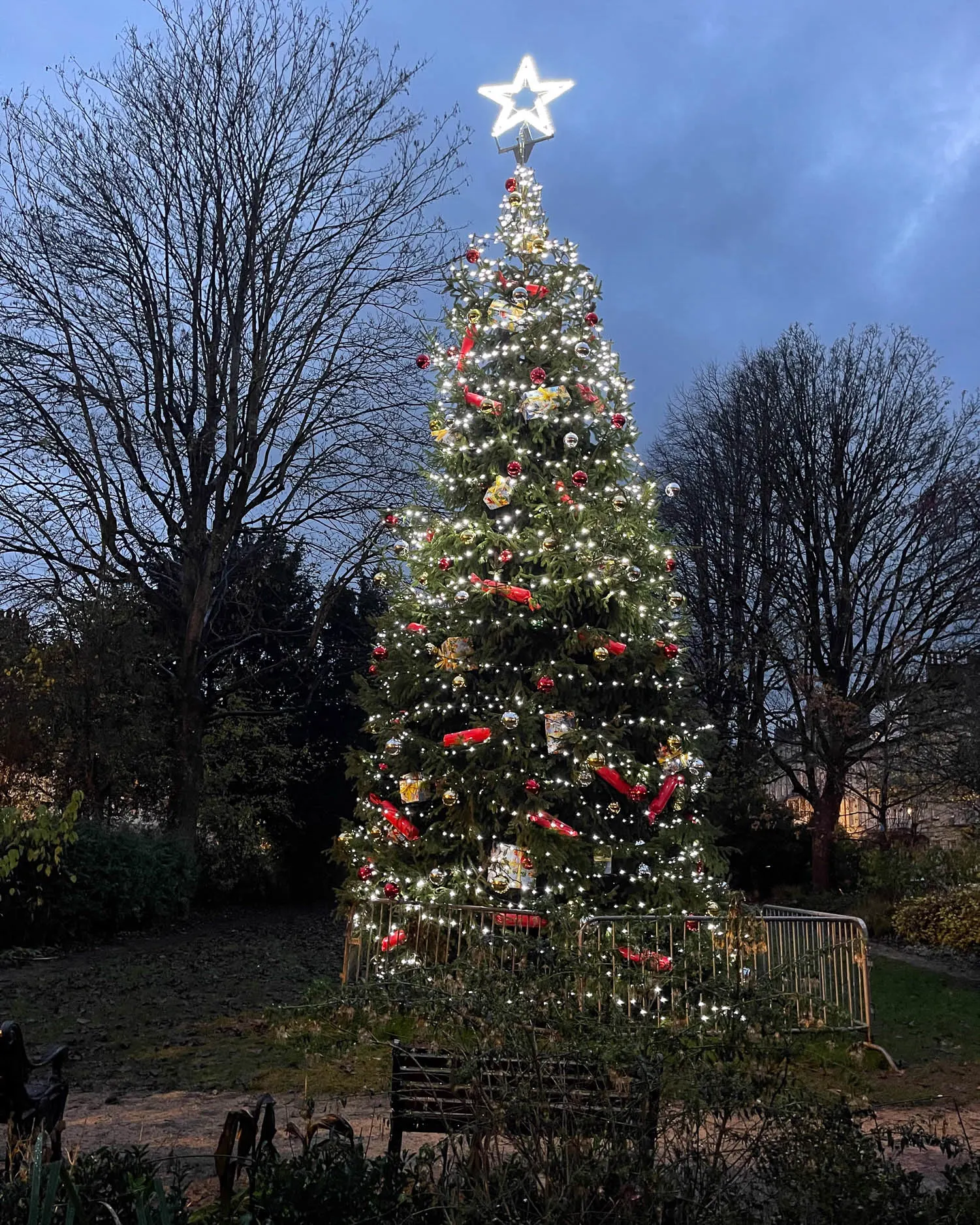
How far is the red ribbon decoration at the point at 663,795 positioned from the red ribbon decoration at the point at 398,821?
2423 millimetres

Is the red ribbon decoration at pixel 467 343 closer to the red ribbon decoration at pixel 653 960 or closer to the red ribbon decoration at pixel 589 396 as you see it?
the red ribbon decoration at pixel 589 396

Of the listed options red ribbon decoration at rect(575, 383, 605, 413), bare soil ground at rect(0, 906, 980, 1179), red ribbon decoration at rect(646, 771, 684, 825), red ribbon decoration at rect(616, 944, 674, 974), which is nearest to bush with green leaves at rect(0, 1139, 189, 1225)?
bare soil ground at rect(0, 906, 980, 1179)

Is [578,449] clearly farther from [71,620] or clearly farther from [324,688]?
[324,688]

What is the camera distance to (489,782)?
32.4ft

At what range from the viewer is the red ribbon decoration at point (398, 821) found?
10234 mm

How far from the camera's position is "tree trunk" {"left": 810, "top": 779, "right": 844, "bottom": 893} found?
19172 millimetres

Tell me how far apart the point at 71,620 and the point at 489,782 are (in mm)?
8527

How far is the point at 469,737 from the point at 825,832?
11.9 m

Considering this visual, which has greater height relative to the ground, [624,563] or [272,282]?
[272,282]

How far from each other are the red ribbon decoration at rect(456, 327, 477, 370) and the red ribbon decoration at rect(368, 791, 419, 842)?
4.97 metres

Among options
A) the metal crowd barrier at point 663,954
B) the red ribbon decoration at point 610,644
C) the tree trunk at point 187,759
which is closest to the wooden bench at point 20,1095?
the metal crowd barrier at point 663,954

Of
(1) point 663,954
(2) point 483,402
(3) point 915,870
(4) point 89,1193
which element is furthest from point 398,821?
(3) point 915,870

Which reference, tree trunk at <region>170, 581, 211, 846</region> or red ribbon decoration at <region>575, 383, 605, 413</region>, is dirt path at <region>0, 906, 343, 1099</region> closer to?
tree trunk at <region>170, 581, 211, 846</region>

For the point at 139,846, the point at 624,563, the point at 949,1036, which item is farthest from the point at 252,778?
the point at 949,1036
